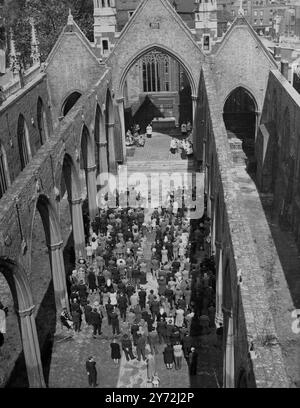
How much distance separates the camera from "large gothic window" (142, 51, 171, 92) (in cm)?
5219

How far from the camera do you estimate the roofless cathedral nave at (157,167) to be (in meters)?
16.6

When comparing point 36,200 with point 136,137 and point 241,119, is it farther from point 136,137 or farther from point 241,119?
point 241,119

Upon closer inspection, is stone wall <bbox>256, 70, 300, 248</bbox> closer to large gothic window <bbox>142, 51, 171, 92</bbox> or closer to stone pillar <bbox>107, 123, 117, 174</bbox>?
stone pillar <bbox>107, 123, 117, 174</bbox>

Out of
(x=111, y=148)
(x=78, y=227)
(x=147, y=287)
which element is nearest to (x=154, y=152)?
(x=111, y=148)

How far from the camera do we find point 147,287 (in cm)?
2472

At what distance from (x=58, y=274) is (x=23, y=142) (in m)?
13.8

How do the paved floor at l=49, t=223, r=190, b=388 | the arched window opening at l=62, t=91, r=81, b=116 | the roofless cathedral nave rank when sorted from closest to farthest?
the roofless cathedral nave
the paved floor at l=49, t=223, r=190, b=388
the arched window opening at l=62, t=91, r=81, b=116

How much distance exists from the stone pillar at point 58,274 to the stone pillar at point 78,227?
489 centimetres

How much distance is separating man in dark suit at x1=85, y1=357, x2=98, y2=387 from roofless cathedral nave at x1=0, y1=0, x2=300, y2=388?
0.52 meters

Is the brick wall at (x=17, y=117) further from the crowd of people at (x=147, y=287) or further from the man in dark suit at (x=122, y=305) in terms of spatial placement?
the man in dark suit at (x=122, y=305)

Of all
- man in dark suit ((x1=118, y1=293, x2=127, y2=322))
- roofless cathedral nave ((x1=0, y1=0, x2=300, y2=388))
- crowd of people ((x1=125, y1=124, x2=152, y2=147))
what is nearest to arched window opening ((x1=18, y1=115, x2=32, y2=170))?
roofless cathedral nave ((x1=0, y1=0, x2=300, y2=388))

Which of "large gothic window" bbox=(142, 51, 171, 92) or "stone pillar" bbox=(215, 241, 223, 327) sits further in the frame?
"large gothic window" bbox=(142, 51, 171, 92)

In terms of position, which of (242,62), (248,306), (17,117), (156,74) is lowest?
(156,74)

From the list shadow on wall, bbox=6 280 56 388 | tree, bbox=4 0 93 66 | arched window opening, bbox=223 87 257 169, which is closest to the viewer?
shadow on wall, bbox=6 280 56 388
